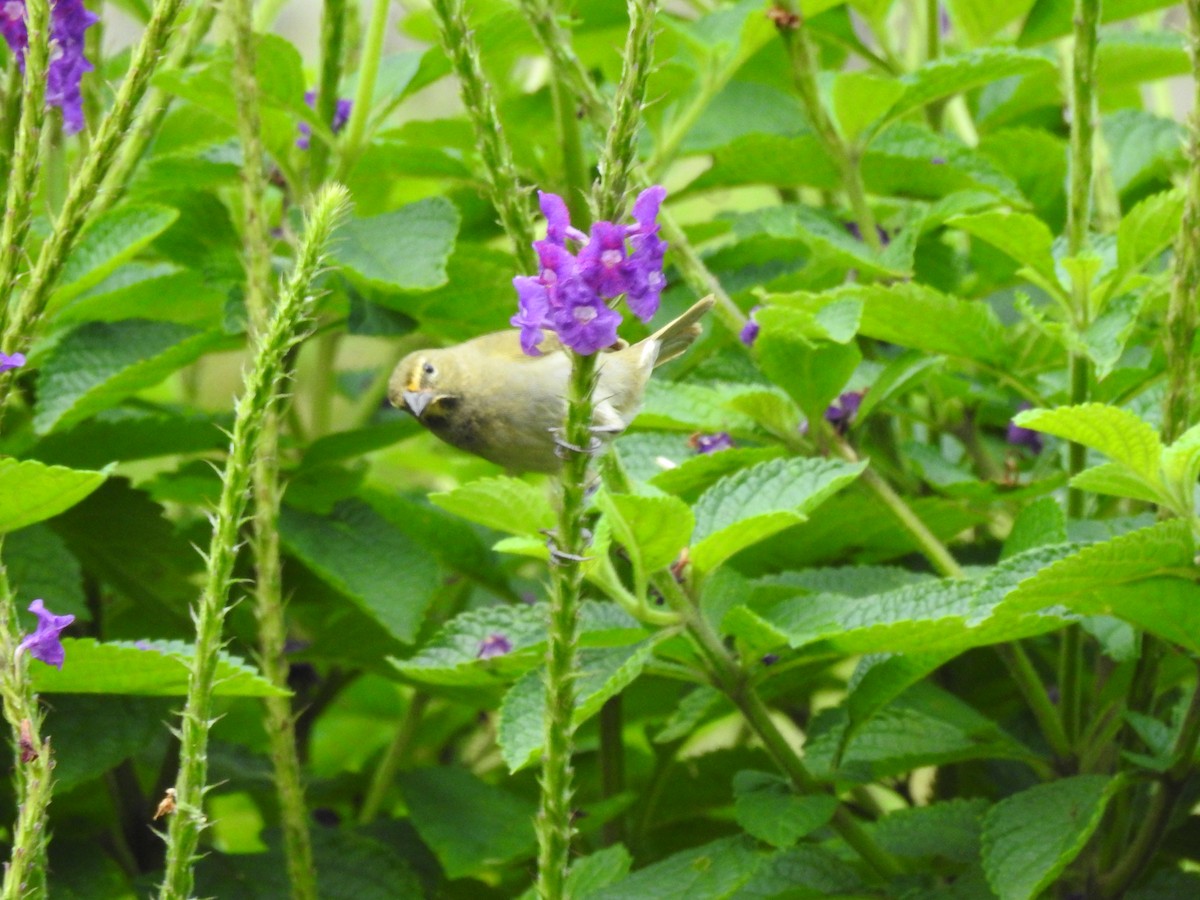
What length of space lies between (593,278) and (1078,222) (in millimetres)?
603

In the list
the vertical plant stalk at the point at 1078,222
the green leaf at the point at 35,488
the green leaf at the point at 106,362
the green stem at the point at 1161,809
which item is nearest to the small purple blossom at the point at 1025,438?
the vertical plant stalk at the point at 1078,222

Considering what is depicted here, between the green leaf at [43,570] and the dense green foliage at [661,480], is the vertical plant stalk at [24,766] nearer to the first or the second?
the dense green foliage at [661,480]

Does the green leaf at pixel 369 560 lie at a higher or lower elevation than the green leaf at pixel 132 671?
lower

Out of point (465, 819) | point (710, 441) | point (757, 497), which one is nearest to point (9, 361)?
point (757, 497)

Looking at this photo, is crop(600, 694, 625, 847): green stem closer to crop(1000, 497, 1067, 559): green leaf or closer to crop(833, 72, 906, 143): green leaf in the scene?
crop(1000, 497, 1067, 559): green leaf

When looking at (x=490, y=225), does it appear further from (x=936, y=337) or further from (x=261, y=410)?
(x=261, y=410)

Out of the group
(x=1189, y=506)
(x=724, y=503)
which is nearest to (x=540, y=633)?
(x=724, y=503)

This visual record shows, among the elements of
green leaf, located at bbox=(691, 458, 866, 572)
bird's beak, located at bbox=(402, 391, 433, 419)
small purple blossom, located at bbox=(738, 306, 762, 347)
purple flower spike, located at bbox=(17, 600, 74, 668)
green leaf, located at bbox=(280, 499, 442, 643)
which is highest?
small purple blossom, located at bbox=(738, 306, 762, 347)

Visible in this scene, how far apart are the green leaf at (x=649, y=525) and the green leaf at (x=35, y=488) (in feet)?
1.23

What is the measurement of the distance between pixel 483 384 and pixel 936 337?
1.45 feet

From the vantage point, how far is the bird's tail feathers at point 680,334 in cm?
133

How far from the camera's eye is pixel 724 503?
1289mm

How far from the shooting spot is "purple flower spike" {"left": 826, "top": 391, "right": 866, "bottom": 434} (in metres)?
1.54

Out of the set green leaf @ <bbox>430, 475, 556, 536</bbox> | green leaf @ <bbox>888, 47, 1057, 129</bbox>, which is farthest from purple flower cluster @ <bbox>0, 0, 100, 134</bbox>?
green leaf @ <bbox>888, 47, 1057, 129</bbox>
